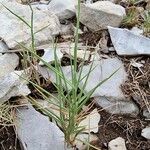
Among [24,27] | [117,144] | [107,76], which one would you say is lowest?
[117,144]

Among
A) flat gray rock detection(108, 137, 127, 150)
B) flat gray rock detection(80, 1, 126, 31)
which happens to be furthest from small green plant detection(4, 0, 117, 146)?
flat gray rock detection(80, 1, 126, 31)

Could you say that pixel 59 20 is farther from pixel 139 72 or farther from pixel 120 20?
pixel 139 72

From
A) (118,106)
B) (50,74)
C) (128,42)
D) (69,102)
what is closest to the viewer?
(69,102)

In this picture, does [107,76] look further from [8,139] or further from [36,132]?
[8,139]

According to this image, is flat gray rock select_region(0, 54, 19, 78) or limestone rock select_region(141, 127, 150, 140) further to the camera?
flat gray rock select_region(0, 54, 19, 78)

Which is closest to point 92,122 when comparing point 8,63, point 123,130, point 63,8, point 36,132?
point 123,130

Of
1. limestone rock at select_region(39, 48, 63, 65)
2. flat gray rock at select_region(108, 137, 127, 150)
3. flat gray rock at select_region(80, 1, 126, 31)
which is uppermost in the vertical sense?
flat gray rock at select_region(80, 1, 126, 31)

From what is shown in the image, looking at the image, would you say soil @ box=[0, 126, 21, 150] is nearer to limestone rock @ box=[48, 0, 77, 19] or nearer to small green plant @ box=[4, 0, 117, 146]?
small green plant @ box=[4, 0, 117, 146]

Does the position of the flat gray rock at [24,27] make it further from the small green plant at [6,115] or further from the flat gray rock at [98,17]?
the small green plant at [6,115]
